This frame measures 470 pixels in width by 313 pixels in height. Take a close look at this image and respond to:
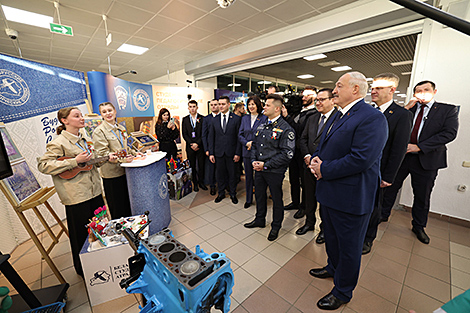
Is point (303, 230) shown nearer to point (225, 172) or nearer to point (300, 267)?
point (300, 267)

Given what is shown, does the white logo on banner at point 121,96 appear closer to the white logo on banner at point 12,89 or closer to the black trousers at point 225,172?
the white logo on banner at point 12,89

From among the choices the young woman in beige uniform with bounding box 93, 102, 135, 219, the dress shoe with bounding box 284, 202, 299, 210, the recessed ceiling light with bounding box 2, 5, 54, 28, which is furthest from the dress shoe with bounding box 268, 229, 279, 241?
the recessed ceiling light with bounding box 2, 5, 54, 28

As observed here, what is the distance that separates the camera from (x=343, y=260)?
5.72ft

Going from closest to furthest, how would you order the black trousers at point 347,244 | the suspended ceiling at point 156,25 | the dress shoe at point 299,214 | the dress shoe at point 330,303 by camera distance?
1. the black trousers at point 347,244
2. the dress shoe at point 330,303
3. the dress shoe at point 299,214
4. the suspended ceiling at point 156,25

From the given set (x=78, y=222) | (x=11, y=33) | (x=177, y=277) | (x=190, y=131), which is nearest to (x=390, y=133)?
(x=177, y=277)

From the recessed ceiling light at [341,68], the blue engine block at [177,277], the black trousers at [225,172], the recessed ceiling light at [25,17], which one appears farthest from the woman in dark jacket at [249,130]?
the recessed ceiling light at [341,68]

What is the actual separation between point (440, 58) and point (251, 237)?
373 cm

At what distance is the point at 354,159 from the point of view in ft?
5.07

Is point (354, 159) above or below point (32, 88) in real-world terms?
below

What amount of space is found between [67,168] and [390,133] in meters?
3.29

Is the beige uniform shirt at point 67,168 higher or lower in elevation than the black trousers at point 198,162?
higher

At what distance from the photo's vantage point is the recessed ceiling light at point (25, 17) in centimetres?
366

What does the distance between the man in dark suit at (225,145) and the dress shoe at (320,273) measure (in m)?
1.91

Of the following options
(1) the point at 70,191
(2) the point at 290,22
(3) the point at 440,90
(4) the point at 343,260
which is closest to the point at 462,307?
(4) the point at 343,260
